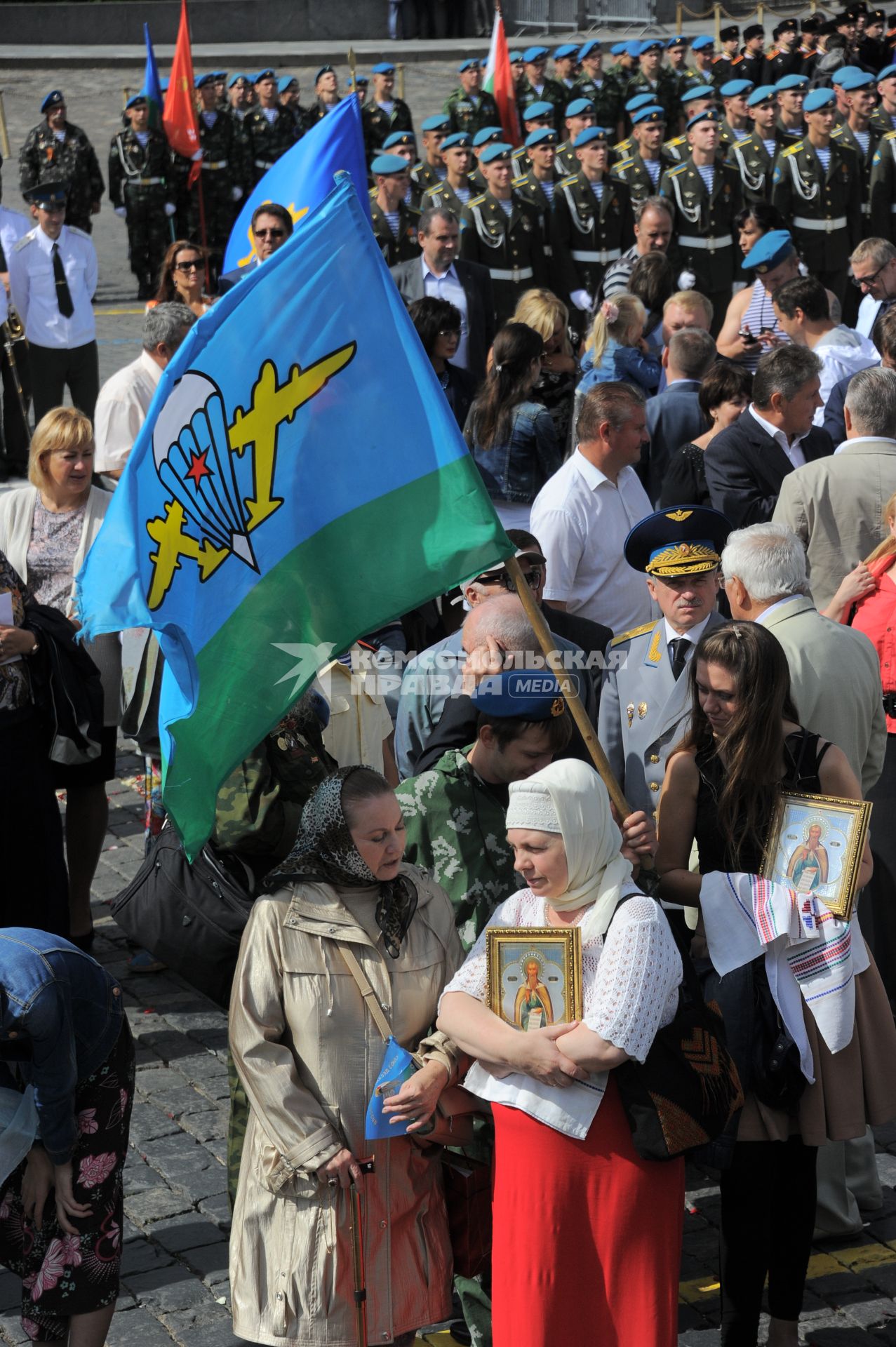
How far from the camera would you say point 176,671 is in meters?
3.67

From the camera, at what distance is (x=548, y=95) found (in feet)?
75.2

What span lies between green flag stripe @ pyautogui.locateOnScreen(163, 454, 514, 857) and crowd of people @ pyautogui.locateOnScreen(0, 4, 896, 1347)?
254 millimetres

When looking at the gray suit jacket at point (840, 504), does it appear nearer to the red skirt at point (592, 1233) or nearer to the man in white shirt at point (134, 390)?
the man in white shirt at point (134, 390)

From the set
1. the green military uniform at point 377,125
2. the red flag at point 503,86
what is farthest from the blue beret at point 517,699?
the green military uniform at point 377,125

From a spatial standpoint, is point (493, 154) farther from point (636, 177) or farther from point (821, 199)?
point (821, 199)

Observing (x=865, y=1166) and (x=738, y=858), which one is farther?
(x=865, y=1166)

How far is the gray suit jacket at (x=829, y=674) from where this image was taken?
4.68 metres

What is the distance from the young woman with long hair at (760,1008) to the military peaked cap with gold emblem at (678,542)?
88 centimetres

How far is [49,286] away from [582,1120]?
9135 millimetres

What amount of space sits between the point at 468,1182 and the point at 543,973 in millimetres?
800

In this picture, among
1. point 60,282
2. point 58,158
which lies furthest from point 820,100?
point 58,158

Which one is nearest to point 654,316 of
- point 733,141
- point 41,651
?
point 41,651

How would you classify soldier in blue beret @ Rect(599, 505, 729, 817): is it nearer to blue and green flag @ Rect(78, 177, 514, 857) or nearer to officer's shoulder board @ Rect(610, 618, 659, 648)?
officer's shoulder board @ Rect(610, 618, 659, 648)

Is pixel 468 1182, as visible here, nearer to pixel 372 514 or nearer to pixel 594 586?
pixel 372 514
